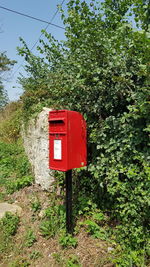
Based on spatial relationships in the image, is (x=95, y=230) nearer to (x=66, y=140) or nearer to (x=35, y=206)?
(x=35, y=206)

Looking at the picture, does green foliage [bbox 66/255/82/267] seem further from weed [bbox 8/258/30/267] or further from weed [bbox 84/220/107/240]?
weed [bbox 8/258/30/267]

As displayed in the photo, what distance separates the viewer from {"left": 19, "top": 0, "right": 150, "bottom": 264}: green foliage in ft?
5.83

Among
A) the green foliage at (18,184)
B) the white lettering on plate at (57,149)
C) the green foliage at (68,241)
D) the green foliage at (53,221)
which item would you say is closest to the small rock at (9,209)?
the green foliage at (18,184)

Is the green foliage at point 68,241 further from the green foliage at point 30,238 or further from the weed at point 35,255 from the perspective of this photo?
the green foliage at point 30,238

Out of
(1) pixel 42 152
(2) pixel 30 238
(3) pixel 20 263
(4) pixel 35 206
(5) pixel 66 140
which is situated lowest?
(3) pixel 20 263

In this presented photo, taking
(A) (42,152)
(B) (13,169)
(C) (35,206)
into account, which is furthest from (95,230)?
(B) (13,169)

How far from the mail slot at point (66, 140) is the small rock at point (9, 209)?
135cm

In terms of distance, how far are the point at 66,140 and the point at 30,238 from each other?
1.51 m

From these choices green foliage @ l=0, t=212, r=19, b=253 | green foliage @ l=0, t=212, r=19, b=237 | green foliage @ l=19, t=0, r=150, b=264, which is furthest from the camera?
green foliage @ l=0, t=212, r=19, b=237

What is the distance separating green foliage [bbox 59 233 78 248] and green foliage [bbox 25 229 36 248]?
42 cm

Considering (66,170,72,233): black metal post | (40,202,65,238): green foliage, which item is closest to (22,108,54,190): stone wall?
(40,202,65,238): green foliage

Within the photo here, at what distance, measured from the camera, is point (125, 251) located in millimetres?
1815

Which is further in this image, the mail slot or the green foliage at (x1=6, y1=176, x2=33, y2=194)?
the green foliage at (x1=6, y1=176, x2=33, y2=194)

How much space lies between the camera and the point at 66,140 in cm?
193
